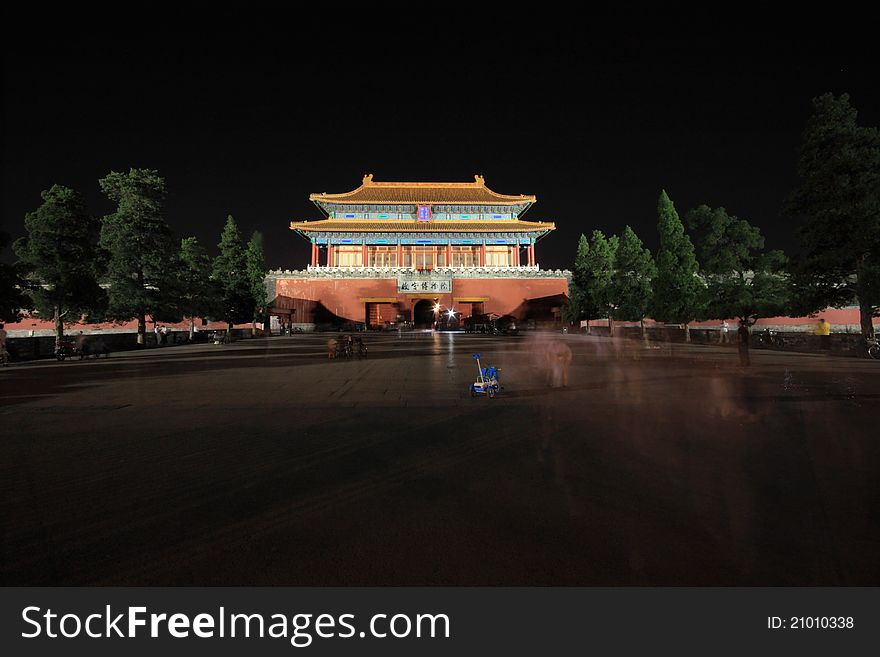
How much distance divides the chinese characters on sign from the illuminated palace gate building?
0.35ft

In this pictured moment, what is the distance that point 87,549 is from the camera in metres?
3.55

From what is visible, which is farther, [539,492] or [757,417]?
[757,417]

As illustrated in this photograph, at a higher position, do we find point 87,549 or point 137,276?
point 137,276

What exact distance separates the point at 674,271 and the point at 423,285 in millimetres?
29140

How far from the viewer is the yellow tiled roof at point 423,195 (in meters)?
56.8

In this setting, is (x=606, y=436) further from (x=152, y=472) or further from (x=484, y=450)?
(x=152, y=472)

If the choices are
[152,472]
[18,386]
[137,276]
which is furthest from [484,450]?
[137,276]

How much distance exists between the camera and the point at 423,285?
54.5 m

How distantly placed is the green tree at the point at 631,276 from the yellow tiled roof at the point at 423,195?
868 inches

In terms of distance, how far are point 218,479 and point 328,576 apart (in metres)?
2.46

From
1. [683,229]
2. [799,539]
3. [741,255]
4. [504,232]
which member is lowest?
[799,539]

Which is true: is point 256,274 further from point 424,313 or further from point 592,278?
point 592,278

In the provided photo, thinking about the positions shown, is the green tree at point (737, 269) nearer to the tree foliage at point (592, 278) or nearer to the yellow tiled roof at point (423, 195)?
the tree foliage at point (592, 278)

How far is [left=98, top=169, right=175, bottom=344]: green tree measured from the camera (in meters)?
29.4
